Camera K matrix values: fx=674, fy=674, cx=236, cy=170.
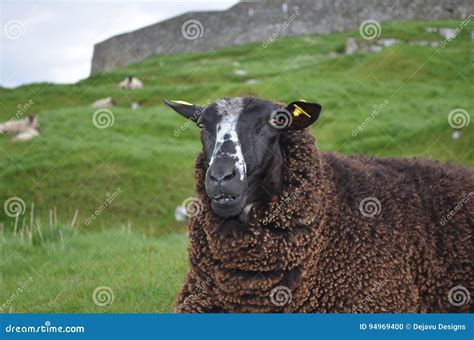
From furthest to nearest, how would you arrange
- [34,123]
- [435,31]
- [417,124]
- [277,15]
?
[277,15]
[435,31]
[34,123]
[417,124]

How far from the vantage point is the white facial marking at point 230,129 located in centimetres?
517

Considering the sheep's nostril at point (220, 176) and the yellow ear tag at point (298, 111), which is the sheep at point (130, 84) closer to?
the yellow ear tag at point (298, 111)

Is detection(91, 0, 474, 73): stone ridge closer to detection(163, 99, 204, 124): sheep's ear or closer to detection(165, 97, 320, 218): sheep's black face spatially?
detection(163, 99, 204, 124): sheep's ear

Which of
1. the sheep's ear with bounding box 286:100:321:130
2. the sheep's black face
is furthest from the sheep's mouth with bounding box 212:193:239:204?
Result: the sheep's ear with bounding box 286:100:321:130

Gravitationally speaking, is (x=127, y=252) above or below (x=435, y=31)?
above

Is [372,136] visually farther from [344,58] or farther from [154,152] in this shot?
[344,58]

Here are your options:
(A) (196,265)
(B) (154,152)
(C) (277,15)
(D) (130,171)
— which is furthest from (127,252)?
(C) (277,15)

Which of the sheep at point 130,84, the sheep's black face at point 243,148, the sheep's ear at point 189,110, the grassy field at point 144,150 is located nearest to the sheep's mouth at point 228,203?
the sheep's black face at point 243,148

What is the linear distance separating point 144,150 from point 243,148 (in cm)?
2056

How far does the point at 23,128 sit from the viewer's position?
2614 cm

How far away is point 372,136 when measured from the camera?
84.5ft

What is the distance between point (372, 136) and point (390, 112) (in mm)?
2840

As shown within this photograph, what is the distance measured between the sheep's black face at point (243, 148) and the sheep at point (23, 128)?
20.8m

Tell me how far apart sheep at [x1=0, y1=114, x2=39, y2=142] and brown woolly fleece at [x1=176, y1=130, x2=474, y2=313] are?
68.1 feet
